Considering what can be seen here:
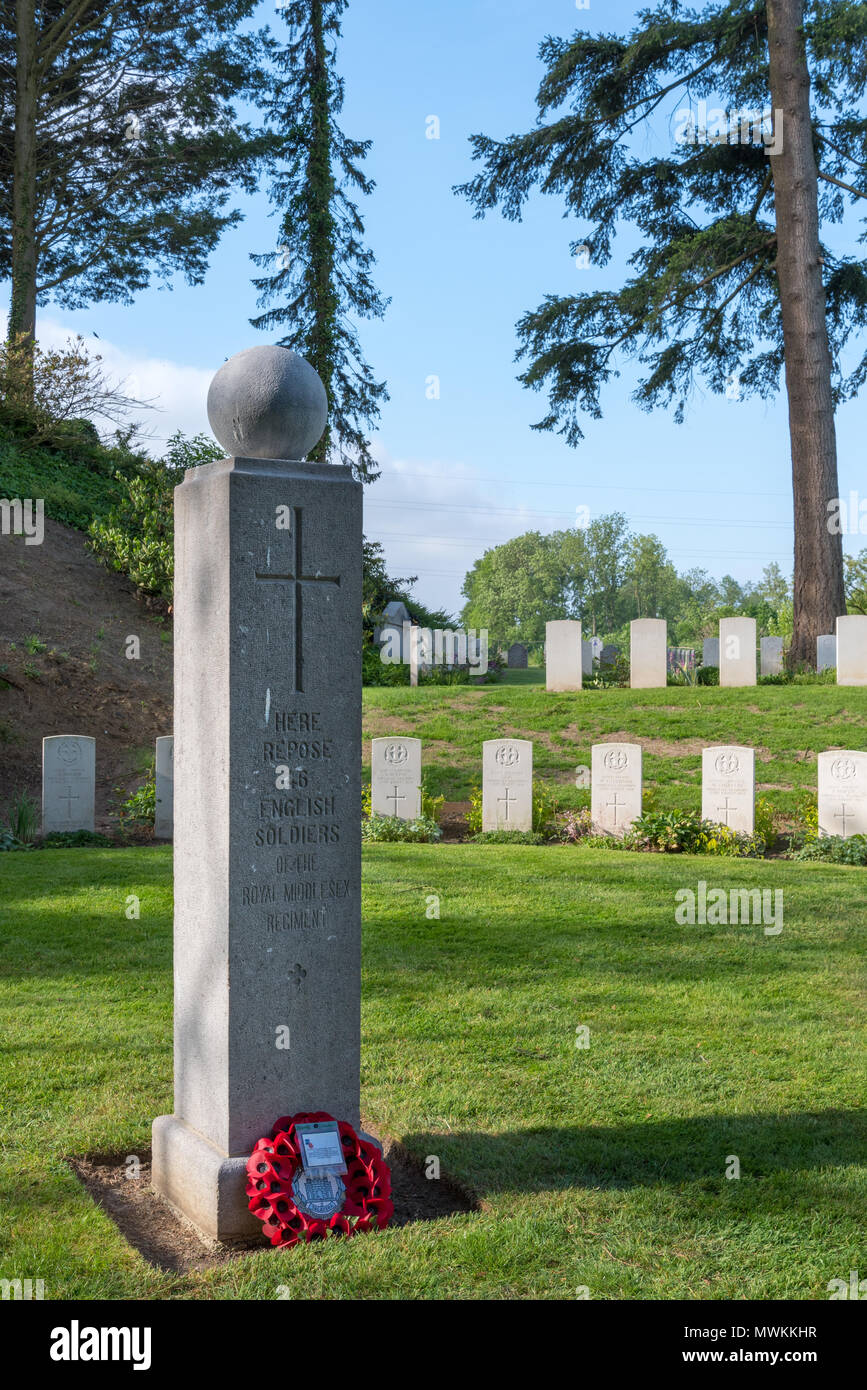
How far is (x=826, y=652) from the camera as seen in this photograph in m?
17.3

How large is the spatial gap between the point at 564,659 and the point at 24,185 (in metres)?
14.2

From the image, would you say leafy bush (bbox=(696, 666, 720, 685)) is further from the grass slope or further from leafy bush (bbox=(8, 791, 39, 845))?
leafy bush (bbox=(8, 791, 39, 845))

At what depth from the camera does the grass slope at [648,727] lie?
12.8 meters

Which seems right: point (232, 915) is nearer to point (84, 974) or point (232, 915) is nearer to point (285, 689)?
point (285, 689)

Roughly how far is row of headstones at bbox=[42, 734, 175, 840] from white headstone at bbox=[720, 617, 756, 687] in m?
9.44

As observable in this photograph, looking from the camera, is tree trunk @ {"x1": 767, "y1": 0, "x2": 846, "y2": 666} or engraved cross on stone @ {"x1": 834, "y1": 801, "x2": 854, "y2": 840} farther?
tree trunk @ {"x1": 767, "y1": 0, "x2": 846, "y2": 666}

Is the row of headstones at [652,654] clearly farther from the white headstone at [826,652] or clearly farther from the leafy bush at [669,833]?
the leafy bush at [669,833]

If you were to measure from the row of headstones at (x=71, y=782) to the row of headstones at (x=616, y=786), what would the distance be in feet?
7.57

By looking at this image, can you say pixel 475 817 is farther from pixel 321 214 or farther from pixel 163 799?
pixel 321 214

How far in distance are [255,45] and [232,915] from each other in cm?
2438

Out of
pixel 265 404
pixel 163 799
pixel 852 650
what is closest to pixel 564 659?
pixel 852 650

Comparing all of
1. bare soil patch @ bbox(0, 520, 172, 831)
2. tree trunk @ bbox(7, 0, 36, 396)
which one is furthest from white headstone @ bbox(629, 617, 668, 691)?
tree trunk @ bbox(7, 0, 36, 396)

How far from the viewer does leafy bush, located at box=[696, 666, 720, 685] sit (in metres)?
17.8

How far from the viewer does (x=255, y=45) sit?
22578 mm
